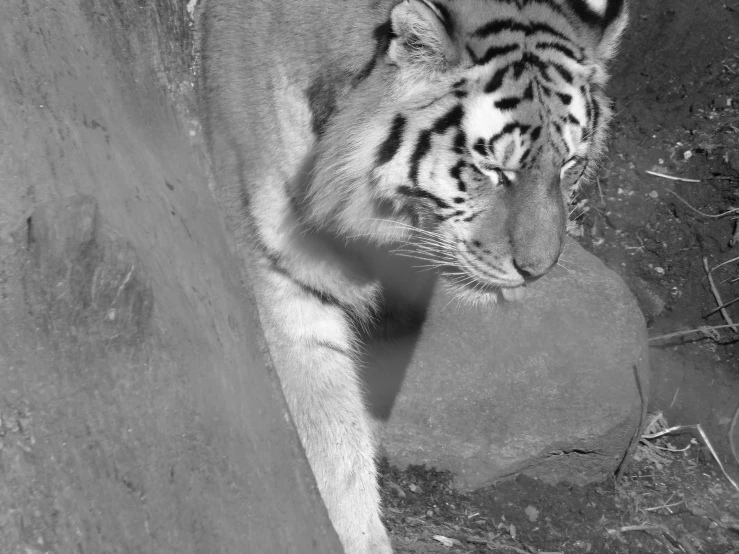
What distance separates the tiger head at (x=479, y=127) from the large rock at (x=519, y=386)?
34.3 inches

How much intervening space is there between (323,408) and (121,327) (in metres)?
1.06

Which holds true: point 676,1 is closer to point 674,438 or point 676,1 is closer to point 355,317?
point 674,438

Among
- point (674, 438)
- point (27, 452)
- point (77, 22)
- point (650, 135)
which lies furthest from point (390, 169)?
point (650, 135)

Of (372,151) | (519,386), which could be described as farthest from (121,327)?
(519,386)

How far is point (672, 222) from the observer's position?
3.08 metres

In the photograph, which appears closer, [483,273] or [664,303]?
[483,273]

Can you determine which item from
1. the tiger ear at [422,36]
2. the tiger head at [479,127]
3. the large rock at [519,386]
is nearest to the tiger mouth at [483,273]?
the tiger head at [479,127]

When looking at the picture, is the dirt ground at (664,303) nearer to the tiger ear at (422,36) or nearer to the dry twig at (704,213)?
the dry twig at (704,213)

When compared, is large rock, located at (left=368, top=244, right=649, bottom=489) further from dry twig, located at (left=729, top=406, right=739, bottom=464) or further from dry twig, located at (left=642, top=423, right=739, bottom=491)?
dry twig, located at (left=729, top=406, right=739, bottom=464)

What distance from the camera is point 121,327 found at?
958 millimetres

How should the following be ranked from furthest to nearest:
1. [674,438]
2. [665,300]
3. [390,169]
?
[665,300], [674,438], [390,169]

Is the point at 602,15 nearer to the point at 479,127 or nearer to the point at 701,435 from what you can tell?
the point at 479,127

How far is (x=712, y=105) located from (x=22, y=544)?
3.00m

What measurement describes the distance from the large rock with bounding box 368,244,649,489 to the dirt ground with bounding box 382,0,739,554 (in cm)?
10
